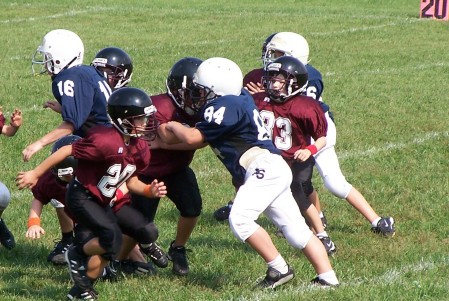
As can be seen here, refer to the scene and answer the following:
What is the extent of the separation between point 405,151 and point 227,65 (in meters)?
4.58

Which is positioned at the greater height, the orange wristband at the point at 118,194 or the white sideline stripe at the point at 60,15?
the orange wristband at the point at 118,194

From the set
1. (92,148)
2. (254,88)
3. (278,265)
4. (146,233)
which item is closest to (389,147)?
(254,88)

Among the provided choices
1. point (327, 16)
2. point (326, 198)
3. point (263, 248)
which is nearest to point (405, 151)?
point (326, 198)

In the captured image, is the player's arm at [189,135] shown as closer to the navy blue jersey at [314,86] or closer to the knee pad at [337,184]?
the navy blue jersey at [314,86]

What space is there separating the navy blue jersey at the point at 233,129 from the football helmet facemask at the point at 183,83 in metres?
0.24

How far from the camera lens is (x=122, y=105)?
5664mm

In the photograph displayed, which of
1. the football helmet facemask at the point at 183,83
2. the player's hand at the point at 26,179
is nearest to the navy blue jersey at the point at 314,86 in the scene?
the football helmet facemask at the point at 183,83

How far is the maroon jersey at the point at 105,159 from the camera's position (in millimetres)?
5617

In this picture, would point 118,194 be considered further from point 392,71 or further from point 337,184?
point 392,71

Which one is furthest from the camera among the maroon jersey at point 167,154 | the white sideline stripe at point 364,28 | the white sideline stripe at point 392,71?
the white sideline stripe at point 364,28

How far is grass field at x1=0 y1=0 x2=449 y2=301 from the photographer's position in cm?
632

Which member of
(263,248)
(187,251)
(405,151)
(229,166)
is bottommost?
(405,151)

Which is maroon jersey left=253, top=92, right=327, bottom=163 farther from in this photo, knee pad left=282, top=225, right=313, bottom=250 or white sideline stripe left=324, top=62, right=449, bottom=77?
white sideline stripe left=324, top=62, right=449, bottom=77

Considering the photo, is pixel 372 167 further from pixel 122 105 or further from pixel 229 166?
pixel 122 105
